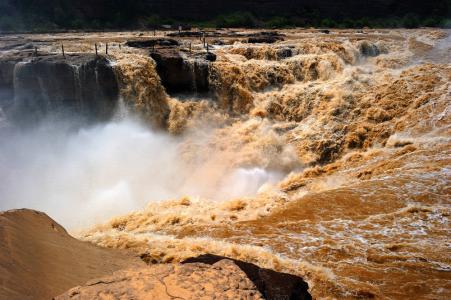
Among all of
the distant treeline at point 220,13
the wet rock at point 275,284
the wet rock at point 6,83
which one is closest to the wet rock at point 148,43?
the wet rock at point 6,83

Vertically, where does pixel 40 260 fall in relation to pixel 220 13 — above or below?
below

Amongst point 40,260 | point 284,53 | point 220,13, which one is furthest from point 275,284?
point 220,13

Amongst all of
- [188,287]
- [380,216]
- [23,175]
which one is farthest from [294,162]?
[188,287]

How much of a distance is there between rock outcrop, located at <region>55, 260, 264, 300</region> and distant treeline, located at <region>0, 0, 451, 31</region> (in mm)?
21227

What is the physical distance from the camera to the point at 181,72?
506 inches

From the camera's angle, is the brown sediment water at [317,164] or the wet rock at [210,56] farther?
the wet rock at [210,56]

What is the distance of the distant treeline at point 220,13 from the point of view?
23172mm

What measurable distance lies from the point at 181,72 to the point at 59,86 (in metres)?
3.58

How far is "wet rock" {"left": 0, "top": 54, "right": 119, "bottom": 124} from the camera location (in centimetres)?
1129

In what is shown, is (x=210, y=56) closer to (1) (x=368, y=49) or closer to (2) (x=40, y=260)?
(1) (x=368, y=49)

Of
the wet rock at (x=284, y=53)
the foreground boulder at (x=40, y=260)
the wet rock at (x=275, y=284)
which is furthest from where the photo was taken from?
the wet rock at (x=284, y=53)

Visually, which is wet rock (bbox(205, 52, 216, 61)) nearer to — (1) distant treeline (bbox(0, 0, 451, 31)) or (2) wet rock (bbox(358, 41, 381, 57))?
(2) wet rock (bbox(358, 41, 381, 57))

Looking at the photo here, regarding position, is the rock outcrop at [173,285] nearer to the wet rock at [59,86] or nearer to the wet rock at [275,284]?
the wet rock at [275,284]

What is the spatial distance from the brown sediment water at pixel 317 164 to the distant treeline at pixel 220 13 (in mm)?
9597
